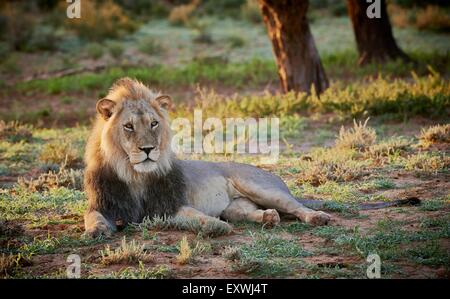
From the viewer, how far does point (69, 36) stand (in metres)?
25.0

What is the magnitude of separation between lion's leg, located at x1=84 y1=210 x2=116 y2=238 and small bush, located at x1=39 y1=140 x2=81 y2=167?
368 centimetres

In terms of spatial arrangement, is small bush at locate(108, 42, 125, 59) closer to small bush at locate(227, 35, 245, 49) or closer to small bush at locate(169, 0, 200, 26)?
small bush at locate(227, 35, 245, 49)

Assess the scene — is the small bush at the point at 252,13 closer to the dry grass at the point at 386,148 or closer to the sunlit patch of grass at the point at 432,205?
the dry grass at the point at 386,148

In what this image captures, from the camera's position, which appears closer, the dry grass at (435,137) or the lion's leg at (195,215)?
the lion's leg at (195,215)

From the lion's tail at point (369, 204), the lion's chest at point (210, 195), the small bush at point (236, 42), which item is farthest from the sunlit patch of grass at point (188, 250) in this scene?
the small bush at point (236, 42)

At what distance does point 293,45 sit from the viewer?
557 inches

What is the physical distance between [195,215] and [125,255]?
110 cm

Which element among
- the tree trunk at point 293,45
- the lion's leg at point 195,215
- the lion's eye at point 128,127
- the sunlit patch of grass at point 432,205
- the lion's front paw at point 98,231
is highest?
the tree trunk at point 293,45

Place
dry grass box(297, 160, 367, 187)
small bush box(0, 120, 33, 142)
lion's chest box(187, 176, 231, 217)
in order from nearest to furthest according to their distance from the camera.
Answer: lion's chest box(187, 176, 231, 217) < dry grass box(297, 160, 367, 187) < small bush box(0, 120, 33, 142)

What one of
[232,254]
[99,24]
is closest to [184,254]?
[232,254]

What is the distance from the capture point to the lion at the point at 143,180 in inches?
268

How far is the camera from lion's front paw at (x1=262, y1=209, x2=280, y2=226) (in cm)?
705

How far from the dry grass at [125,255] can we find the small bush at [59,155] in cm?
456

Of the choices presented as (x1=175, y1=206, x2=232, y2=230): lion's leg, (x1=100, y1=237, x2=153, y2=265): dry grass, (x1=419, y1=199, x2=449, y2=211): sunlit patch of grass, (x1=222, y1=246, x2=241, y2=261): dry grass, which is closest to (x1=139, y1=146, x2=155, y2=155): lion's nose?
(x1=175, y1=206, x2=232, y2=230): lion's leg
